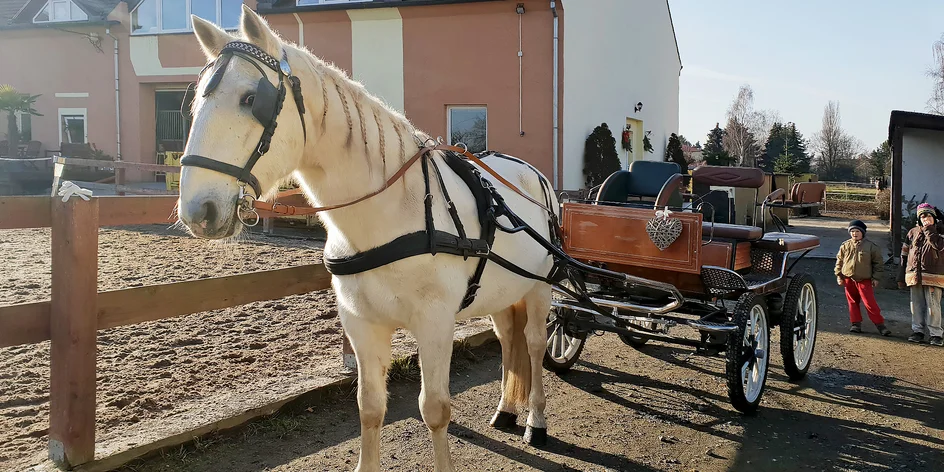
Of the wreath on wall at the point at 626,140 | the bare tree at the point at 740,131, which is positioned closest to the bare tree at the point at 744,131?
the bare tree at the point at 740,131

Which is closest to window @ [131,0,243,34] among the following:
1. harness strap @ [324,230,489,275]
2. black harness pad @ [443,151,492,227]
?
black harness pad @ [443,151,492,227]

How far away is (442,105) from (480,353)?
9.80m

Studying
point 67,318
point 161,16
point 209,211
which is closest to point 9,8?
point 161,16

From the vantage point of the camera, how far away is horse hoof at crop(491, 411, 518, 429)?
14.1ft

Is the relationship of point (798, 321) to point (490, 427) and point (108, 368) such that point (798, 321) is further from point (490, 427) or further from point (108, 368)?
point (108, 368)

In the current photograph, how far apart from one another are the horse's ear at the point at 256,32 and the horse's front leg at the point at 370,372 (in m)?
1.16

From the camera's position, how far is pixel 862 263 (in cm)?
763

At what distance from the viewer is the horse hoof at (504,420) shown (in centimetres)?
430

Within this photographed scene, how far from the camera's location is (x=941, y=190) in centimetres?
1240

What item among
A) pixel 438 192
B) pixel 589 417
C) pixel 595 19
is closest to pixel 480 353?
pixel 589 417

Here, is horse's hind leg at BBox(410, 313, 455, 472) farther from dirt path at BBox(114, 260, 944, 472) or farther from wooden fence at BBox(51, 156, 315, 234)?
wooden fence at BBox(51, 156, 315, 234)

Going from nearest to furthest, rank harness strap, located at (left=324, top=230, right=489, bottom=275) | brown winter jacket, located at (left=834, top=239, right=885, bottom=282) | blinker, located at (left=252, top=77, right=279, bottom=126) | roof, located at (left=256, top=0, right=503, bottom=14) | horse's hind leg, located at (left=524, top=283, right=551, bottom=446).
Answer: blinker, located at (left=252, top=77, right=279, bottom=126) → harness strap, located at (left=324, top=230, right=489, bottom=275) → horse's hind leg, located at (left=524, top=283, right=551, bottom=446) → brown winter jacket, located at (left=834, top=239, right=885, bottom=282) → roof, located at (left=256, top=0, right=503, bottom=14)

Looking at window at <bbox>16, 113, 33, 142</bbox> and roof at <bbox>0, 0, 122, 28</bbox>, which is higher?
roof at <bbox>0, 0, 122, 28</bbox>

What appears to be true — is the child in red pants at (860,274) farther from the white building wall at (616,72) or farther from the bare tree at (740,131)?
the bare tree at (740,131)
